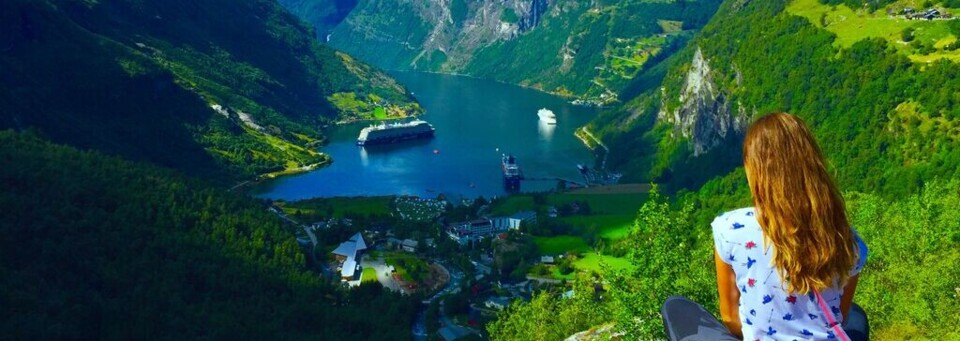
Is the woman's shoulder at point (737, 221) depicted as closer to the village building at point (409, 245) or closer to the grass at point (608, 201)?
the village building at point (409, 245)

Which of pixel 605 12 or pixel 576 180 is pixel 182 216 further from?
pixel 605 12

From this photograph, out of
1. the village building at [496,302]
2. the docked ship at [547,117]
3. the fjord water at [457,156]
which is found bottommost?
the village building at [496,302]

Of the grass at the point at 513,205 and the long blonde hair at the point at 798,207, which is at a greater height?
the grass at the point at 513,205

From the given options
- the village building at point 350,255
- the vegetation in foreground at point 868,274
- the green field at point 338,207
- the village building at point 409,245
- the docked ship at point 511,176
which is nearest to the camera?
the vegetation in foreground at point 868,274

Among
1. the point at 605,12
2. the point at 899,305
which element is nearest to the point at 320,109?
the point at 605,12

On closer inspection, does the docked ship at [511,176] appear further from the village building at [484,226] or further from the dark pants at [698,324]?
the dark pants at [698,324]

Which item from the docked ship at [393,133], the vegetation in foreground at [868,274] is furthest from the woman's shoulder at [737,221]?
the docked ship at [393,133]

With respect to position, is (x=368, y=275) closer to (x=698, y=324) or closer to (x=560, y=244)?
(x=560, y=244)

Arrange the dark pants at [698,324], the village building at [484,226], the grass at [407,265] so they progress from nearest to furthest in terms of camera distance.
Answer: the dark pants at [698,324] < the grass at [407,265] < the village building at [484,226]

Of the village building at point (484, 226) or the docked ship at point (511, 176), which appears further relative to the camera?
the docked ship at point (511, 176)
